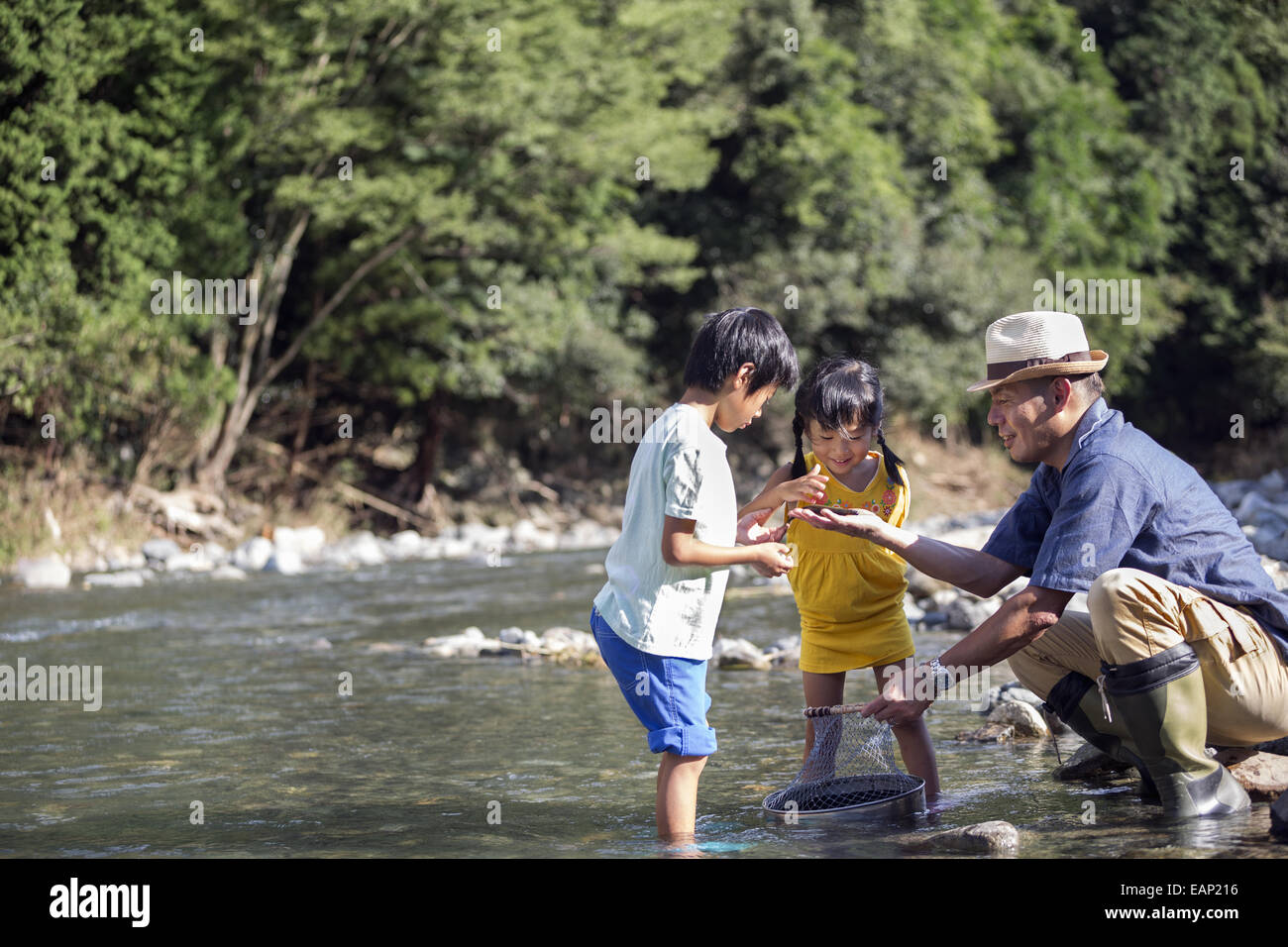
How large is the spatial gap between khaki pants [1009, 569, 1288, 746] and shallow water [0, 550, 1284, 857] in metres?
0.29

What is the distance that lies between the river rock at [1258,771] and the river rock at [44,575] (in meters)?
10.4

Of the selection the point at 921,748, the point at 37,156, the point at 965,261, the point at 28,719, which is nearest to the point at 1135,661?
the point at 921,748

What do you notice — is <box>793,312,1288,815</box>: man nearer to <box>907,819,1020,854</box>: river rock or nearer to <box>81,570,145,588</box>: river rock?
A: <box>907,819,1020,854</box>: river rock

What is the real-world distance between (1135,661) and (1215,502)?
567 mm

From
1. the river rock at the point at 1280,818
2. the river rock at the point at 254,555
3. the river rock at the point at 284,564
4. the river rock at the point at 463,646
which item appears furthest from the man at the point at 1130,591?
the river rock at the point at 254,555

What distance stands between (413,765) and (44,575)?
8.25 meters

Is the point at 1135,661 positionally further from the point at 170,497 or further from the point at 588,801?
the point at 170,497

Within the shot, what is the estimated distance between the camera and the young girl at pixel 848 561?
170 inches

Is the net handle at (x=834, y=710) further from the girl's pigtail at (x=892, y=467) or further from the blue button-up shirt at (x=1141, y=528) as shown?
the girl's pigtail at (x=892, y=467)

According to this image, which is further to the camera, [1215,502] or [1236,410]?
[1236,410]

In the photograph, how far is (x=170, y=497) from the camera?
1633 centimetres

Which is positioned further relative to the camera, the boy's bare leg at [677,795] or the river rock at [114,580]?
the river rock at [114,580]

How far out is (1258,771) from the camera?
393cm
